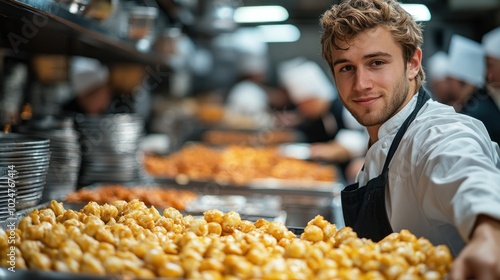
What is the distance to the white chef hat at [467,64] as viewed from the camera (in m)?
4.94

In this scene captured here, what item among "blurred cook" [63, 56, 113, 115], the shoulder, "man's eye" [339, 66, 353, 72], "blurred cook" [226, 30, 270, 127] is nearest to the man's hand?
the shoulder

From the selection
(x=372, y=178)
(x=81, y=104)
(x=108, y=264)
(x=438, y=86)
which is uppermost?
(x=438, y=86)

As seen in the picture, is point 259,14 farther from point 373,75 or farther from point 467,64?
point 373,75

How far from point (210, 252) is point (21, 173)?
109 centimetres

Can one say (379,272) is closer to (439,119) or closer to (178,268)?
(178,268)

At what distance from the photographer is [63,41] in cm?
316

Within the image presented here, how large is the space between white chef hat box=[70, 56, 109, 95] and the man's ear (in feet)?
12.8

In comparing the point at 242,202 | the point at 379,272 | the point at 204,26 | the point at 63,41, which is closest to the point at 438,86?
the point at 204,26

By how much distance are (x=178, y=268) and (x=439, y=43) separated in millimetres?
7276

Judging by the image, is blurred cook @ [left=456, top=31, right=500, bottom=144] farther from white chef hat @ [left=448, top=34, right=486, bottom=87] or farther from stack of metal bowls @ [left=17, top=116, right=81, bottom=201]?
stack of metal bowls @ [left=17, top=116, right=81, bottom=201]

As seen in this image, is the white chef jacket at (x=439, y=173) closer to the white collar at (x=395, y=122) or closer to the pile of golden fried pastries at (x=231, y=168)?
the white collar at (x=395, y=122)

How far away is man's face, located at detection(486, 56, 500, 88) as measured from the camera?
14.0ft

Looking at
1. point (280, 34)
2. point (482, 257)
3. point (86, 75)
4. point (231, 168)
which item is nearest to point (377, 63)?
point (482, 257)

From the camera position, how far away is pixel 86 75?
5.12m
